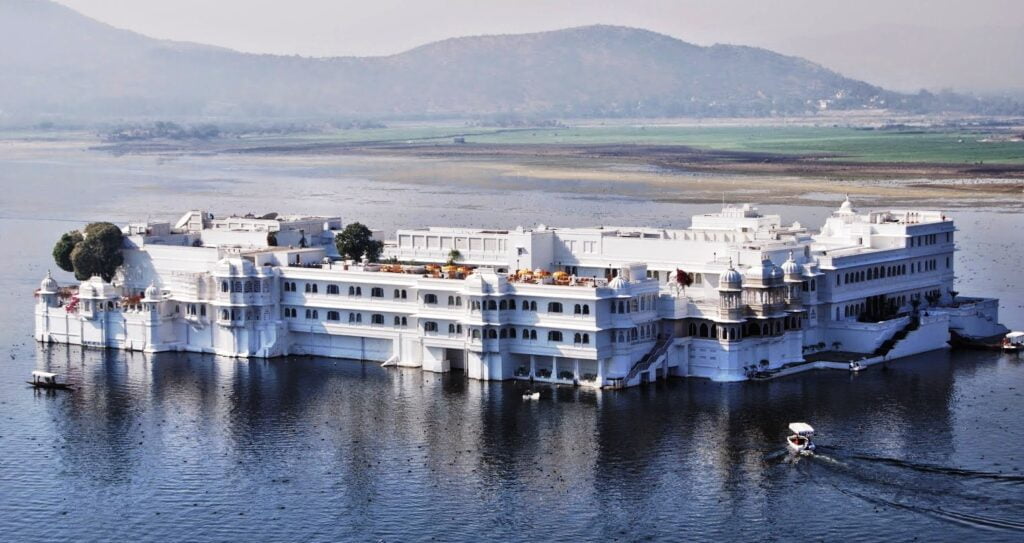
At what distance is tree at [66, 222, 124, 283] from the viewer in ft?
246

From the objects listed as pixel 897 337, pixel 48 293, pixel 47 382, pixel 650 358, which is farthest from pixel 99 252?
→ pixel 897 337

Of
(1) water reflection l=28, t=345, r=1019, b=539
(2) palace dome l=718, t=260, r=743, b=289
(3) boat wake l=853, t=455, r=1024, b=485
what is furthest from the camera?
(2) palace dome l=718, t=260, r=743, b=289

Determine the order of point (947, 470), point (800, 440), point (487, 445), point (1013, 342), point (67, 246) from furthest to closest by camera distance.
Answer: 1. point (67, 246)
2. point (1013, 342)
3. point (487, 445)
4. point (800, 440)
5. point (947, 470)

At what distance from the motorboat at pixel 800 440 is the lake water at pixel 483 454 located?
0.42m

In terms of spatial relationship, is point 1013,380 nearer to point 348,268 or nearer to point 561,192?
point 348,268

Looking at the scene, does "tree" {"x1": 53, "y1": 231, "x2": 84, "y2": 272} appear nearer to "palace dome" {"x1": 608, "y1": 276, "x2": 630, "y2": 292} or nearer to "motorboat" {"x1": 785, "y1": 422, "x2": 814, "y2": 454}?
"palace dome" {"x1": 608, "y1": 276, "x2": 630, "y2": 292}

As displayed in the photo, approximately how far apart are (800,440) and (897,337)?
17.5m

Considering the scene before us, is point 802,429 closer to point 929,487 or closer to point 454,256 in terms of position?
point 929,487

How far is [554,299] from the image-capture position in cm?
6109

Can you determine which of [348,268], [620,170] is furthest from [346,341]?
[620,170]

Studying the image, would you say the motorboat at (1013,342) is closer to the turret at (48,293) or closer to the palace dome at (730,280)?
the palace dome at (730,280)

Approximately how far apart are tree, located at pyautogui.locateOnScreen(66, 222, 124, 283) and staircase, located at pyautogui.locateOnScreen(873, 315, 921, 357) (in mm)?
32245

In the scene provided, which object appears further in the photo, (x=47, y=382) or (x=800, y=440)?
(x=47, y=382)

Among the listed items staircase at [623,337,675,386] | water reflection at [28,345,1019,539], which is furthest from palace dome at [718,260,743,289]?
water reflection at [28,345,1019,539]
